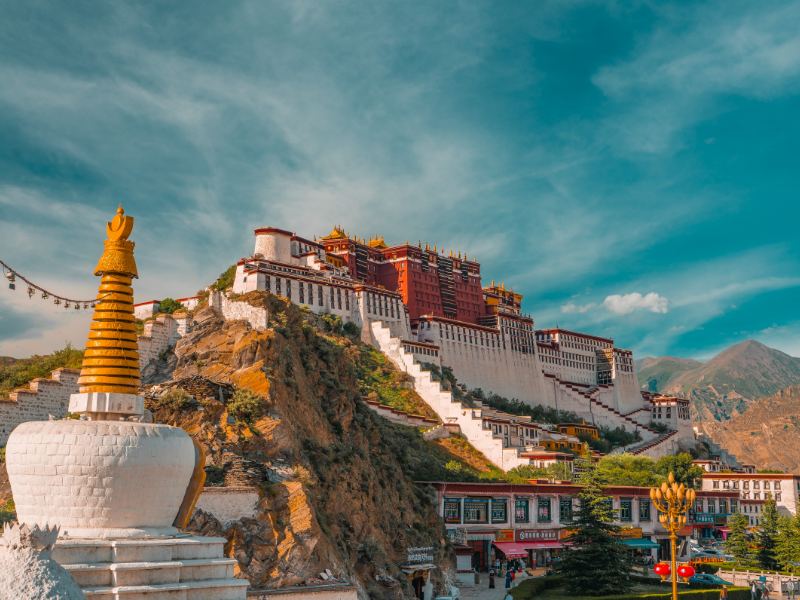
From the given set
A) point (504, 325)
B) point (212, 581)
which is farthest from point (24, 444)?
point (504, 325)

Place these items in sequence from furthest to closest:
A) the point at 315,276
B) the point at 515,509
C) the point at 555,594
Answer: the point at 315,276 < the point at 515,509 < the point at 555,594

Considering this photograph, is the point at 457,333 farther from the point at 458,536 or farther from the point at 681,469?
the point at 458,536

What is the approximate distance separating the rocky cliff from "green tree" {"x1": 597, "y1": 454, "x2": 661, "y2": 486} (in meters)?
25.0

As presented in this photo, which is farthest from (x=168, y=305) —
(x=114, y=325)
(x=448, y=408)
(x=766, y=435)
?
(x=766, y=435)

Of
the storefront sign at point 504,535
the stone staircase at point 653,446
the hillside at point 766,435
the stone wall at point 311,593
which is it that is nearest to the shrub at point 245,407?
the stone wall at point 311,593

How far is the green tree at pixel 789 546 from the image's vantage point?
4672 cm

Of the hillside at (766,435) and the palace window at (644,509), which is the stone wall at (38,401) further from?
the hillside at (766,435)

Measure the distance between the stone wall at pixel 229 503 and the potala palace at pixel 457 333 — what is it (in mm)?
37651

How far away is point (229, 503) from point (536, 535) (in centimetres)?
2627

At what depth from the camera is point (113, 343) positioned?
19.2 meters

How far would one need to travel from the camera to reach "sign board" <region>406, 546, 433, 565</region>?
116 feet

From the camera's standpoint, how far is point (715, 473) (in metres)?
77.8

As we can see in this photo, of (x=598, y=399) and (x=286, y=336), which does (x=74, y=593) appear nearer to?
(x=286, y=336)

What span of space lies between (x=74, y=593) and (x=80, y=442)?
5682 millimetres
